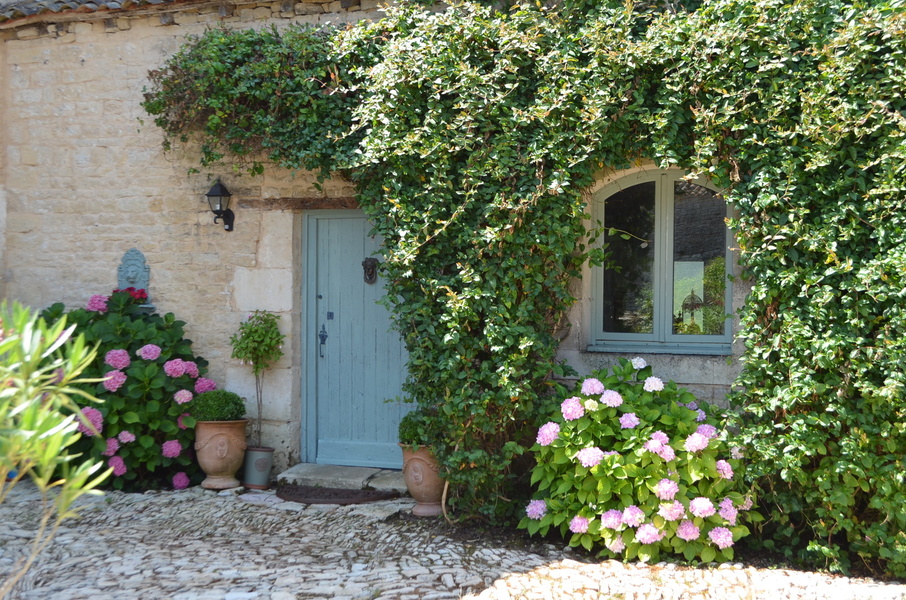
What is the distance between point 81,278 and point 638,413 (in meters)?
4.64

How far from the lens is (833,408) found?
3.77 meters

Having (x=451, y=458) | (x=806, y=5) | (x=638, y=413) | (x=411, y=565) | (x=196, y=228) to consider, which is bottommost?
(x=411, y=565)

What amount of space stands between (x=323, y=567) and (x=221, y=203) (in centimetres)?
294

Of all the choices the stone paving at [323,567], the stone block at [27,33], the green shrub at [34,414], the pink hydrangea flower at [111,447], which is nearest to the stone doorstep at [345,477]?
the stone paving at [323,567]

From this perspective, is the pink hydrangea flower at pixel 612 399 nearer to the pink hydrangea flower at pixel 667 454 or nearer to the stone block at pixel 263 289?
the pink hydrangea flower at pixel 667 454

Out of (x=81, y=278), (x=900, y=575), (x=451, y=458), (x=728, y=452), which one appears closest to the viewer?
(x=900, y=575)

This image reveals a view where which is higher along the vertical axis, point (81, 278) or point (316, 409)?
point (81, 278)

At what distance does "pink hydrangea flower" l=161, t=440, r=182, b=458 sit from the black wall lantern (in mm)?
1653

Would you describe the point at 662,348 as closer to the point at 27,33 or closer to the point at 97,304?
the point at 97,304

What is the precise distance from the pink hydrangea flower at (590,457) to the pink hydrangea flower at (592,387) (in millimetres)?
360

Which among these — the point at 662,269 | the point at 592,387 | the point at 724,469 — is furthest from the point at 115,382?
the point at 724,469

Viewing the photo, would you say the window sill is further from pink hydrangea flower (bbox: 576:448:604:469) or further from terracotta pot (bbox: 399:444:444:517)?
terracotta pot (bbox: 399:444:444:517)

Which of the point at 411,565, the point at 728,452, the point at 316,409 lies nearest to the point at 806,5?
the point at 728,452

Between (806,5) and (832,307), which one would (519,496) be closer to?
(832,307)
